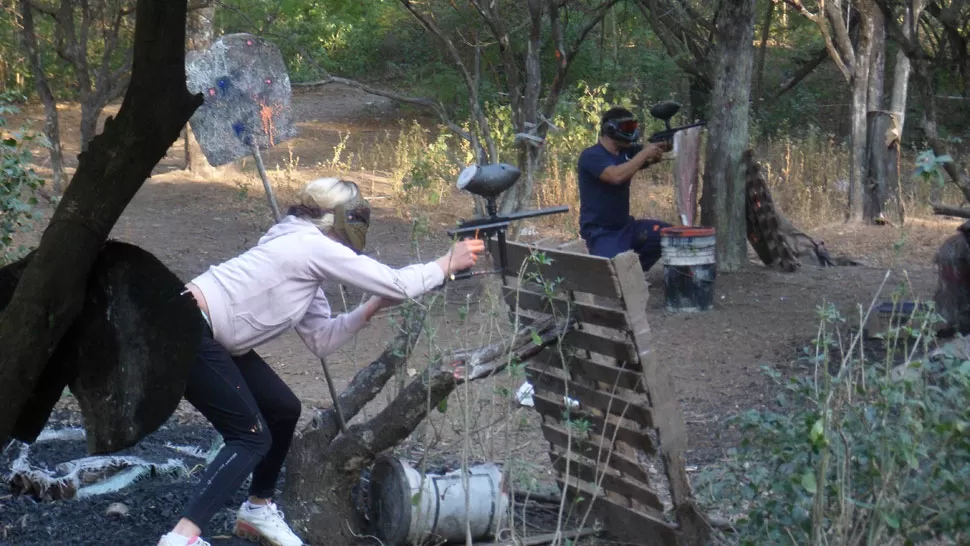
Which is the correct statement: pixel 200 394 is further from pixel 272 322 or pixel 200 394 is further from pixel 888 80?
pixel 888 80

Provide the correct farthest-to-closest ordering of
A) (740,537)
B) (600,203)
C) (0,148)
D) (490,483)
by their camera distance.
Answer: (600,203) < (0,148) < (490,483) < (740,537)

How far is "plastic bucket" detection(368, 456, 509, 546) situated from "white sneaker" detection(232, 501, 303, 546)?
0.35 meters

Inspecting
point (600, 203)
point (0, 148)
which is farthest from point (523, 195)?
point (0, 148)

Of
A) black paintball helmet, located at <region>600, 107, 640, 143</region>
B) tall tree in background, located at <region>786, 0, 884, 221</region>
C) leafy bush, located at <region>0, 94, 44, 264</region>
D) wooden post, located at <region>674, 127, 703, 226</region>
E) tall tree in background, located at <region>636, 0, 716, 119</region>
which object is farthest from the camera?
tall tree in background, located at <region>786, 0, 884, 221</region>

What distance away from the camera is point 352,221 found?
421 centimetres

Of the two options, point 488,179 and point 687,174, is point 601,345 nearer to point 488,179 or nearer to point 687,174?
point 488,179

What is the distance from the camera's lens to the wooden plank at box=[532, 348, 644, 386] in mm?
4113

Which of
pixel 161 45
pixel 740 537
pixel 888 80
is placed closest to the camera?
pixel 161 45

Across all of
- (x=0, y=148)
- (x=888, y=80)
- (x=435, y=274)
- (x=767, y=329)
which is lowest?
(x=767, y=329)

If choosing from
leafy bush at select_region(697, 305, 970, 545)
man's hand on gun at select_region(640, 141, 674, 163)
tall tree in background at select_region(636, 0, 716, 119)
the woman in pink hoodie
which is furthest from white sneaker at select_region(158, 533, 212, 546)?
tall tree in background at select_region(636, 0, 716, 119)

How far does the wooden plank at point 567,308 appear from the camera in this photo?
405 centimetres

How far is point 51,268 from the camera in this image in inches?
135

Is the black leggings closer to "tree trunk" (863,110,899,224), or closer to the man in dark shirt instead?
the man in dark shirt

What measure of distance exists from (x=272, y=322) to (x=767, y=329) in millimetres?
5413
